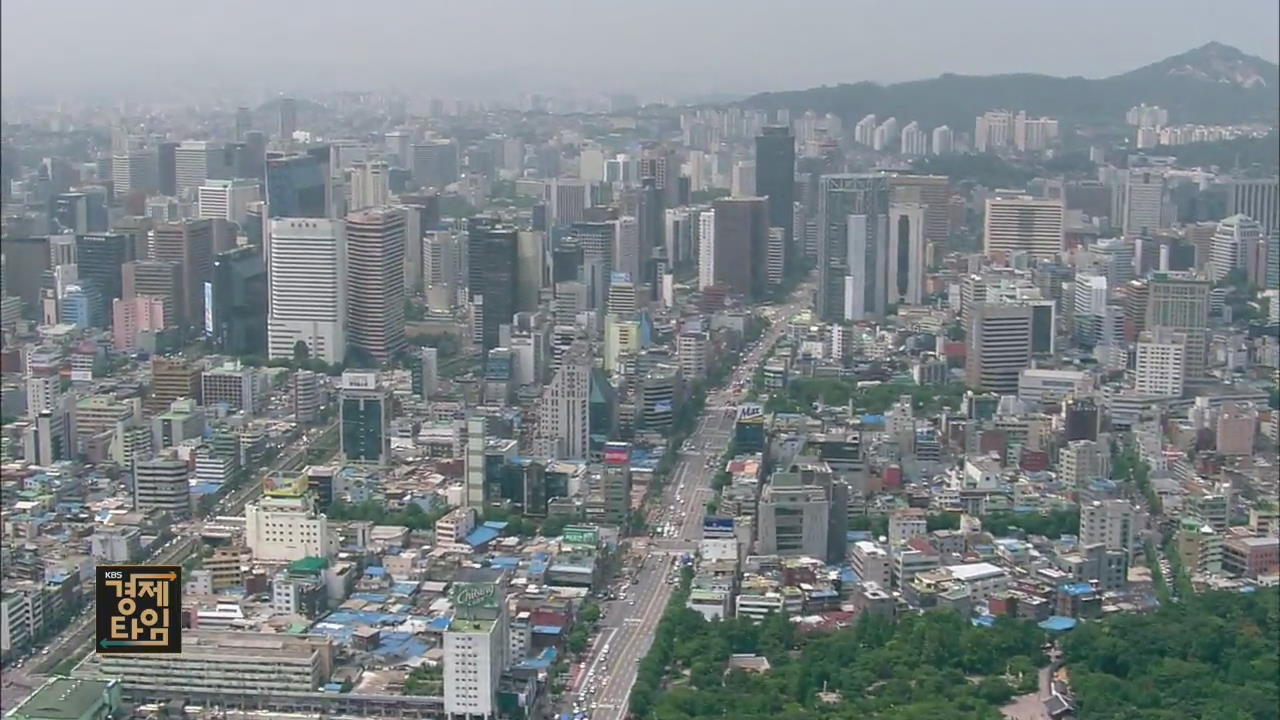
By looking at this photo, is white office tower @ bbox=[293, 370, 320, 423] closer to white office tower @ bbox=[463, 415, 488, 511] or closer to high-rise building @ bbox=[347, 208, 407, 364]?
high-rise building @ bbox=[347, 208, 407, 364]

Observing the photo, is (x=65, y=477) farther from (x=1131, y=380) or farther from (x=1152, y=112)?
(x=1152, y=112)

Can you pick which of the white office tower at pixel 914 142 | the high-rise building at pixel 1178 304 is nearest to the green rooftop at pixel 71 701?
the high-rise building at pixel 1178 304

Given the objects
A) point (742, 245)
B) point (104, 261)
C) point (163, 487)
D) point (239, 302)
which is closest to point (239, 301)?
point (239, 302)

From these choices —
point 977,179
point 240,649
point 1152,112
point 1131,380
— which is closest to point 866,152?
point 977,179

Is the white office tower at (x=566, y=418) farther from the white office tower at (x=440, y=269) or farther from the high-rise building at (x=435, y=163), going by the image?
the high-rise building at (x=435, y=163)

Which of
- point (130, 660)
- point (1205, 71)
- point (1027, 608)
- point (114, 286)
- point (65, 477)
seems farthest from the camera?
point (1205, 71)

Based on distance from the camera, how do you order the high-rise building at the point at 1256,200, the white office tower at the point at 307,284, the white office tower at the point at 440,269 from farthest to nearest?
the high-rise building at the point at 1256,200 → the white office tower at the point at 440,269 → the white office tower at the point at 307,284

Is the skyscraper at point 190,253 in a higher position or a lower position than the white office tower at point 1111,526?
higher
